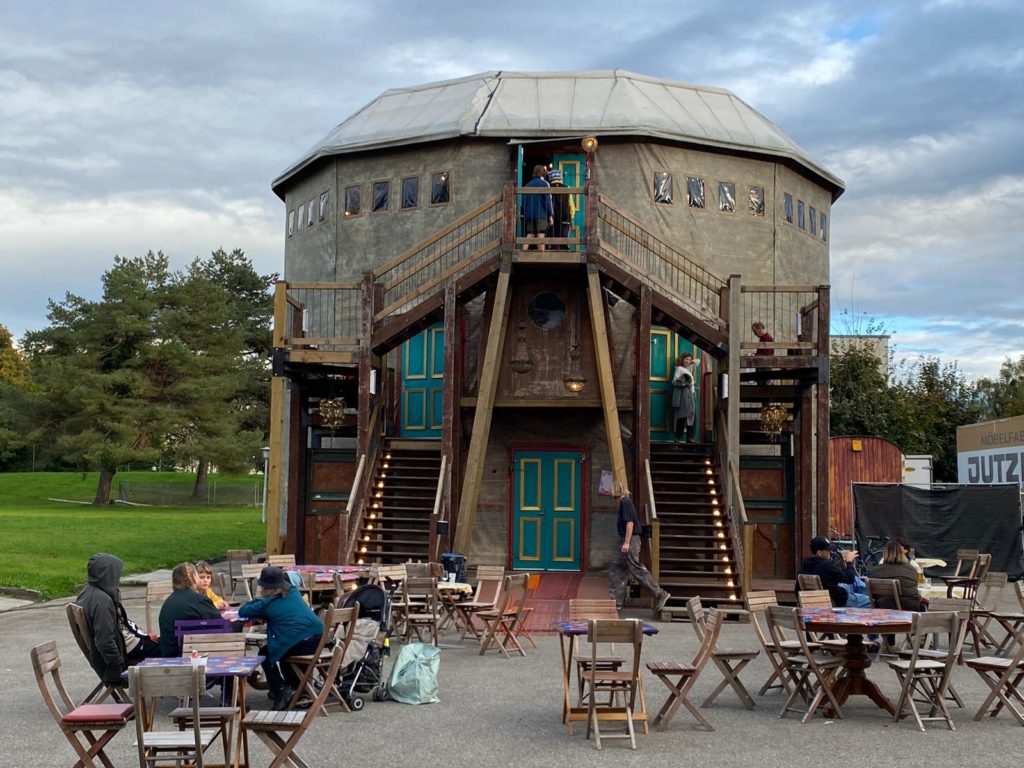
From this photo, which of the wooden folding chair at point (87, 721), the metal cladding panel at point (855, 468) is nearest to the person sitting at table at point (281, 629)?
the wooden folding chair at point (87, 721)

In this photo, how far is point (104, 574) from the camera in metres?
9.84

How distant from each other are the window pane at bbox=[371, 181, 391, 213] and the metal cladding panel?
12.7 meters

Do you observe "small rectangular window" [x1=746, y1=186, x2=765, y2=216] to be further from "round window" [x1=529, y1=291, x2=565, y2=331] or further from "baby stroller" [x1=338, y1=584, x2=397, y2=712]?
"baby stroller" [x1=338, y1=584, x2=397, y2=712]

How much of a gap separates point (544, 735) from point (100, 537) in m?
24.9

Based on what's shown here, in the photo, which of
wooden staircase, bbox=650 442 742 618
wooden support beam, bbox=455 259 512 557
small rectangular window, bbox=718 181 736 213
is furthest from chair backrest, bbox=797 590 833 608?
small rectangular window, bbox=718 181 736 213

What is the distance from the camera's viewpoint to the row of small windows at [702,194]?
23.5 m

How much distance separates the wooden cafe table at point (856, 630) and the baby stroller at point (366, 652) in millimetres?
3756

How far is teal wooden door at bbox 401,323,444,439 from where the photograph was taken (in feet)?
76.7

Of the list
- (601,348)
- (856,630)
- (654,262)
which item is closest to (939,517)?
(654,262)

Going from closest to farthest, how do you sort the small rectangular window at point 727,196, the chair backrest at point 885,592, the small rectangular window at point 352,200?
the chair backrest at point 885,592 < the small rectangular window at point 727,196 < the small rectangular window at point 352,200

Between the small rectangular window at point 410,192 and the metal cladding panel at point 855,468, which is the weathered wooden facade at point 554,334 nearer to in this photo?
the small rectangular window at point 410,192

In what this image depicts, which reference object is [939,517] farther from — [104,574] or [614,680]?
[104,574]

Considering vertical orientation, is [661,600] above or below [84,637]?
below

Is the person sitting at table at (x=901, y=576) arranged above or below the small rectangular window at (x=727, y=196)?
below
